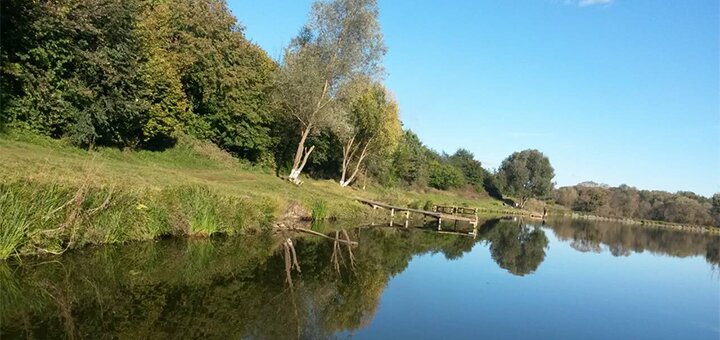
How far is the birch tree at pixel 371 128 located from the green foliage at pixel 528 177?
54094 mm

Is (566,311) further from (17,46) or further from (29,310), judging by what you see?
(17,46)

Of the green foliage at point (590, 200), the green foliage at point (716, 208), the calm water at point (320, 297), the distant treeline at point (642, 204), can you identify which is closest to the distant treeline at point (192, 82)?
the calm water at point (320, 297)

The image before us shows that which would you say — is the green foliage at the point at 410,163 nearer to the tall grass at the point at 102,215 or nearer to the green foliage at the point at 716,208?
the tall grass at the point at 102,215

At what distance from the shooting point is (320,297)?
11.1 meters

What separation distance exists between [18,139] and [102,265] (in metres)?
15.8

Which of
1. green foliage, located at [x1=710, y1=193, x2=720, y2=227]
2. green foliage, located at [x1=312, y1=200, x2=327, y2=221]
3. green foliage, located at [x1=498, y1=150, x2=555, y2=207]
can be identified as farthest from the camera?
green foliage, located at [x1=498, y1=150, x2=555, y2=207]

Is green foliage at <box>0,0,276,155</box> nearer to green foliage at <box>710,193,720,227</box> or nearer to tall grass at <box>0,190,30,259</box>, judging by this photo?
tall grass at <box>0,190,30,259</box>

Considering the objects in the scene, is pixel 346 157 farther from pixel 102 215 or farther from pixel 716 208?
pixel 716 208

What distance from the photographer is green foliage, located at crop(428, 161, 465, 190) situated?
86.9 meters

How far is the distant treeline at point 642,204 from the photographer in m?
99.6

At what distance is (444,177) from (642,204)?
5100 centimetres

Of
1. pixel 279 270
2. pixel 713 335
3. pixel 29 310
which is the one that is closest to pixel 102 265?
pixel 29 310

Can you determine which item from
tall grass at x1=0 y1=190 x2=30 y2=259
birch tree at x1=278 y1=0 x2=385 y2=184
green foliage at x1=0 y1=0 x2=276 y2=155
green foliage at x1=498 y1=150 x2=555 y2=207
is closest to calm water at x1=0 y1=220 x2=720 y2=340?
tall grass at x1=0 y1=190 x2=30 y2=259

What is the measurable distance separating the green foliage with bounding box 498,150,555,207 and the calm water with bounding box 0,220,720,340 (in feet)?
266
